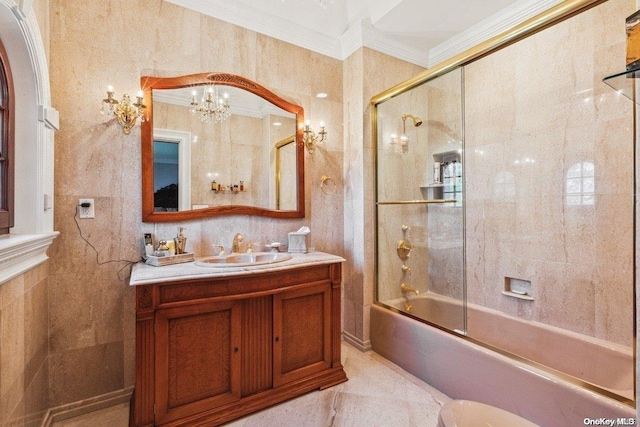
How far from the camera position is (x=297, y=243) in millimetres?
2453

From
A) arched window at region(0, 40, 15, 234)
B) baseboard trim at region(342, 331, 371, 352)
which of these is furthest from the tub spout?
arched window at region(0, 40, 15, 234)

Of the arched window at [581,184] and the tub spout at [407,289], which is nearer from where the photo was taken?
the arched window at [581,184]

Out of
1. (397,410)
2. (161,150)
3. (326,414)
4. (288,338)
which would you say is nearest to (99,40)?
(161,150)

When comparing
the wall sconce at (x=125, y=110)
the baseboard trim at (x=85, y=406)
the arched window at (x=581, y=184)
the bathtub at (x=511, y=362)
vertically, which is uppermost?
the wall sconce at (x=125, y=110)

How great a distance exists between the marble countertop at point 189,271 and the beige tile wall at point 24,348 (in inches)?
16.5

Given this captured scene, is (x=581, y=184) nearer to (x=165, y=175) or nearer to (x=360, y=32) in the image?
(x=360, y=32)

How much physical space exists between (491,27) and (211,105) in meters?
2.43

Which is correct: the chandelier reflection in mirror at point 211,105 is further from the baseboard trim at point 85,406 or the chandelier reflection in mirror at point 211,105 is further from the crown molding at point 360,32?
the baseboard trim at point 85,406

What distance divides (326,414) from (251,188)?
1.64 m

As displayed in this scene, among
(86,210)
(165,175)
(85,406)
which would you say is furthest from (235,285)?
(85,406)

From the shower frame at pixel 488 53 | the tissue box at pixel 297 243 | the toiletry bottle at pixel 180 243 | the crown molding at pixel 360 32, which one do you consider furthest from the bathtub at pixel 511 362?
the crown molding at pixel 360 32

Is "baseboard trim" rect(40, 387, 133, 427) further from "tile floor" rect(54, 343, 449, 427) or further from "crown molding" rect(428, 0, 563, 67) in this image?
"crown molding" rect(428, 0, 563, 67)

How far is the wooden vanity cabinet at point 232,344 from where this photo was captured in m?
1.58

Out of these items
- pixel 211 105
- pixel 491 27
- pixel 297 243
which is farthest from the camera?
pixel 491 27
